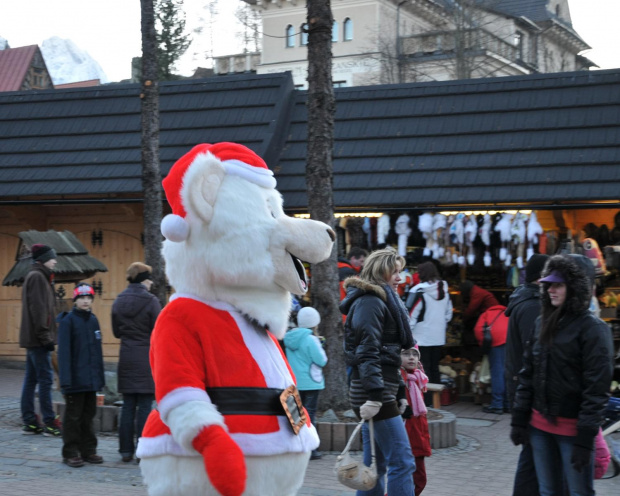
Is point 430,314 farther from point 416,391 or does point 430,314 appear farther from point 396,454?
point 396,454

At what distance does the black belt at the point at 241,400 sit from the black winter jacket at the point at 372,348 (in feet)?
5.93

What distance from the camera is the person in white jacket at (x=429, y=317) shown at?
11.5m

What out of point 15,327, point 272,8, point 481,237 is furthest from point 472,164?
point 272,8

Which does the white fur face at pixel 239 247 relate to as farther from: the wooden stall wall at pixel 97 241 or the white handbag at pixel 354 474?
the wooden stall wall at pixel 97 241

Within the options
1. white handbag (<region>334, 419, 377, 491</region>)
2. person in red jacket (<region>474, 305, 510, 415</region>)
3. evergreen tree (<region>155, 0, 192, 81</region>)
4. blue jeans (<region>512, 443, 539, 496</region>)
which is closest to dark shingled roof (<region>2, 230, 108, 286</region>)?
person in red jacket (<region>474, 305, 510, 415</region>)

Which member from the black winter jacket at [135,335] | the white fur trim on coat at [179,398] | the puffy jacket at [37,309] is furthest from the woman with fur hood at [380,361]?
the puffy jacket at [37,309]

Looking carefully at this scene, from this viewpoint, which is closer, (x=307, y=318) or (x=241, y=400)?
(x=241, y=400)

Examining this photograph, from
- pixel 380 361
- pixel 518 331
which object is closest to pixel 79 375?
pixel 380 361

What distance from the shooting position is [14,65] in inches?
1946

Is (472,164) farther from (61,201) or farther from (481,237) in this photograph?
(61,201)

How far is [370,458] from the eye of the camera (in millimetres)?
6113

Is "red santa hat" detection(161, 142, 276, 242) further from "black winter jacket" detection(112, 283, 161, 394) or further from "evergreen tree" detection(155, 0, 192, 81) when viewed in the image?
"evergreen tree" detection(155, 0, 192, 81)

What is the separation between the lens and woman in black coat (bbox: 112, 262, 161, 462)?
8.47m

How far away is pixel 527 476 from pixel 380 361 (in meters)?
1.24
